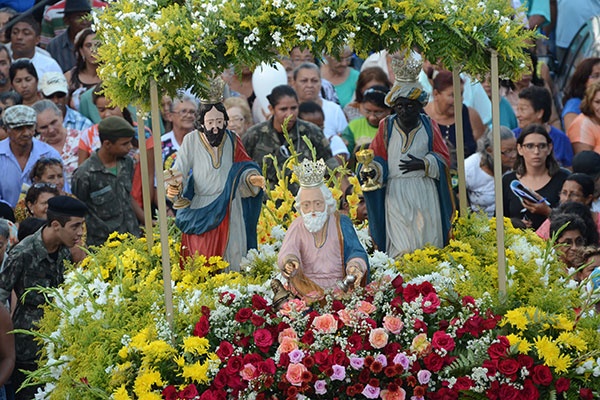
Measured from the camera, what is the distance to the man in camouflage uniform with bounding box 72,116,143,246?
9.03 metres

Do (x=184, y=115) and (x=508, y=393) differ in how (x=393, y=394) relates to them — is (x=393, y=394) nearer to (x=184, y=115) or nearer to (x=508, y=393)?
(x=508, y=393)

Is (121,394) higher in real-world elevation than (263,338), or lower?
lower

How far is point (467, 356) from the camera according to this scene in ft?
19.8

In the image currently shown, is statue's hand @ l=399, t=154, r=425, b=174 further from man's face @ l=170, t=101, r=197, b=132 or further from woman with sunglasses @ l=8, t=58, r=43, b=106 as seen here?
woman with sunglasses @ l=8, t=58, r=43, b=106

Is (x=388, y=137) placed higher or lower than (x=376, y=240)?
higher

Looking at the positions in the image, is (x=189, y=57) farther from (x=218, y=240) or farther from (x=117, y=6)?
(x=218, y=240)

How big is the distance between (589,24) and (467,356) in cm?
722

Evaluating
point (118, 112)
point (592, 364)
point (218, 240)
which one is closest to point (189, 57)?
point (218, 240)

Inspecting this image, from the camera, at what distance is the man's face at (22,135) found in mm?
9430

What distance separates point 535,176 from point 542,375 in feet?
11.3

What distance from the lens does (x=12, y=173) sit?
9.44 m

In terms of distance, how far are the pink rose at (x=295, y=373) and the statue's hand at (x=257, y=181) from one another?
5.22ft

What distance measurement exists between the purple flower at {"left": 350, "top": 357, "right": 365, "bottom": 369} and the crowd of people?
1719mm

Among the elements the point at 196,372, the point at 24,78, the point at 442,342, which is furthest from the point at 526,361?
the point at 24,78
